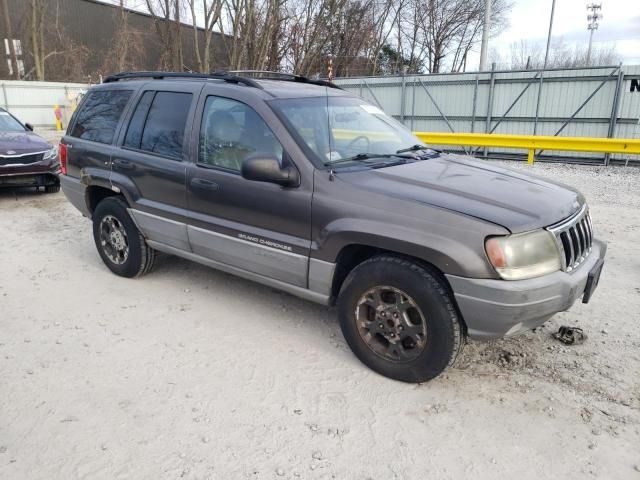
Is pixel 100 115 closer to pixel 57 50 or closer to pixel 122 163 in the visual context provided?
pixel 122 163

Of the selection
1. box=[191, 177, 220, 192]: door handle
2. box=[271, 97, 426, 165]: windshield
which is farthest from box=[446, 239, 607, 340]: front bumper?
box=[191, 177, 220, 192]: door handle

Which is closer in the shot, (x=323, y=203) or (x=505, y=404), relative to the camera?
(x=505, y=404)

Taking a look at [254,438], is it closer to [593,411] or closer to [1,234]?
[593,411]

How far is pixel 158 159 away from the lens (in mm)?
4305

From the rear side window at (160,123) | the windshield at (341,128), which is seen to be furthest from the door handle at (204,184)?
the windshield at (341,128)

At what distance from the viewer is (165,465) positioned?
2.53 metres

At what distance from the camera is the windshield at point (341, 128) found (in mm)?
3600

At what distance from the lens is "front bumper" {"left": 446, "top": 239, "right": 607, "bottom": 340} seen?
109 inches

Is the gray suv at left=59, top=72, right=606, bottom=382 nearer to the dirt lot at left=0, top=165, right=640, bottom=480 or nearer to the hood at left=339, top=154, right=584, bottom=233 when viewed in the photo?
the hood at left=339, top=154, right=584, bottom=233

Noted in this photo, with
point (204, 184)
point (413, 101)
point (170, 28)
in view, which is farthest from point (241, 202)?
point (170, 28)

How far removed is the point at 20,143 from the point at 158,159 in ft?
18.3

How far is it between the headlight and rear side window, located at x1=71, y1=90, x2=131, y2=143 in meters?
3.67

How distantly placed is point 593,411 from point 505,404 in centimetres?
49

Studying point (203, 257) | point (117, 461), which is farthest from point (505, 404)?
point (203, 257)
